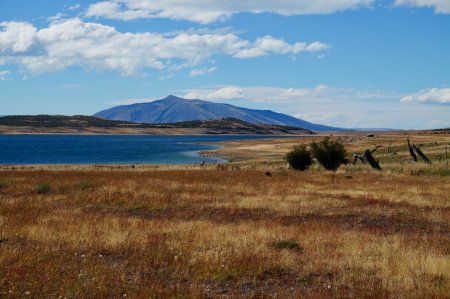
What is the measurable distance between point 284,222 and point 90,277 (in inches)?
363

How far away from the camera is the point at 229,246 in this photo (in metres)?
12.1

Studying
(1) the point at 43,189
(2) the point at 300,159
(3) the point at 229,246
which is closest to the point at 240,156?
(2) the point at 300,159

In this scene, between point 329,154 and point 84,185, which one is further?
point 329,154

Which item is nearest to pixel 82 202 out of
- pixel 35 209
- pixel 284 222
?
pixel 35 209

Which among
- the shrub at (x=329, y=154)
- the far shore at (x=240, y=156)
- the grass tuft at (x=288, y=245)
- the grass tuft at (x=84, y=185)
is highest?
the shrub at (x=329, y=154)

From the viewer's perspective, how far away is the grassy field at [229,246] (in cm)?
877

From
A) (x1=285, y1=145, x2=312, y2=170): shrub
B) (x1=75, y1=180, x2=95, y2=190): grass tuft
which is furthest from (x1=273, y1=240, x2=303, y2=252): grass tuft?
(x1=285, y1=145, x2=312, y2=170): shrub

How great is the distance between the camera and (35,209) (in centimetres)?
1931

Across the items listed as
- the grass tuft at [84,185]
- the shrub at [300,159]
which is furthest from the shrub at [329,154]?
the grass tuft at [84,185]

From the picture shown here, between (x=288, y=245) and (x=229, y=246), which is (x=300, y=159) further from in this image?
(x=229, y=246)

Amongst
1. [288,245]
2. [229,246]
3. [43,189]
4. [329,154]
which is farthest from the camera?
[329,154]

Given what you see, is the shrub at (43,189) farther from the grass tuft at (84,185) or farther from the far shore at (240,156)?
the far shore at (240,156)

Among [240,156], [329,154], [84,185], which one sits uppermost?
[329,154]

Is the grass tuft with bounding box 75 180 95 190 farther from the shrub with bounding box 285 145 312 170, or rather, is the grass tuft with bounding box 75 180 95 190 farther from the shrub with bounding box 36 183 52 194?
the shrub with bounding box 285 145 312 170
